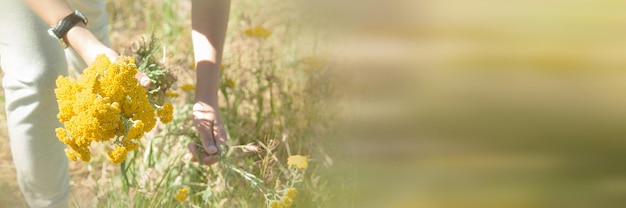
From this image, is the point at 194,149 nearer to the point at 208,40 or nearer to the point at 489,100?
the point at 208,40

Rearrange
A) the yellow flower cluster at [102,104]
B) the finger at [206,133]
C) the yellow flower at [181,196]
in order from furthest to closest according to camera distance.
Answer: the yellow flower at [181,196]
the finger at [206,133]
the yellow flower cluster at [102,104]

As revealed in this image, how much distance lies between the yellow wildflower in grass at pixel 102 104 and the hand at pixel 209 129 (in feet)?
1.42

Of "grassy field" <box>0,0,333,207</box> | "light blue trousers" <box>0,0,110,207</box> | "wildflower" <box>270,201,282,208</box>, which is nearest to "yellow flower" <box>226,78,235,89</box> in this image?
"grassy field" <box>0,0,333,207</box>

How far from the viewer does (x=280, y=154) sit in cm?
222

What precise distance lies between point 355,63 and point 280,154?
1.63m

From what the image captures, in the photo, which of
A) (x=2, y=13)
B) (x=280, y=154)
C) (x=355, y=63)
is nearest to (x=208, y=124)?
(x=280, y=154)

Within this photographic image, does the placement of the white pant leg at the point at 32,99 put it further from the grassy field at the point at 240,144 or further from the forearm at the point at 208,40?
the forearm at the point at 208,40

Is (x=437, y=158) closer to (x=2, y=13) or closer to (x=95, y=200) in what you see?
(x=2, y=13)

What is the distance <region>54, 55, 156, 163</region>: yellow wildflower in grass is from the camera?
1344mm

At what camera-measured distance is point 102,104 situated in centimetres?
135

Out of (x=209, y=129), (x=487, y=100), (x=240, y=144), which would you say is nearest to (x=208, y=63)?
(x=209, y=129)

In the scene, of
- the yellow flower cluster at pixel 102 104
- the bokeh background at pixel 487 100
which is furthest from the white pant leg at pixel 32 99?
the bokeh background at pixel 487 100

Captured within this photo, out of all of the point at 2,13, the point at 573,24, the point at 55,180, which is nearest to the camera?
the point at 573,24

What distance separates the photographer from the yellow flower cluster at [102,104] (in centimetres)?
134
